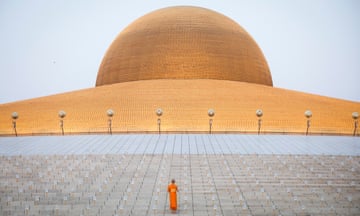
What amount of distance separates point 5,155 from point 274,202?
8.22m

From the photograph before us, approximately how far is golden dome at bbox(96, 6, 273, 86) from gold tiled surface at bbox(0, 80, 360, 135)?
158 inches

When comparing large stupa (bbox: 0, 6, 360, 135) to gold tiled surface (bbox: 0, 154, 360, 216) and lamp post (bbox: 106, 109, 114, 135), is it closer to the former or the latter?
lamp post (bbox: 106, 109, 114, 135)

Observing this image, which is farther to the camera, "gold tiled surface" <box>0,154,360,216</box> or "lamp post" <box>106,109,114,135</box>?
"lamp post" <box>106,109,114,135</box>

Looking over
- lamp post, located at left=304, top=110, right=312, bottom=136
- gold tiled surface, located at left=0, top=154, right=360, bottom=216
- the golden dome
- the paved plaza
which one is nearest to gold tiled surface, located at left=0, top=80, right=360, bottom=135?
lamp post, located at left=304, top=110, right=312, bottom=136

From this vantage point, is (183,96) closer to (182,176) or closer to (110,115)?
(110,115)

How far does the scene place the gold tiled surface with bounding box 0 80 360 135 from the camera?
15.2 metres

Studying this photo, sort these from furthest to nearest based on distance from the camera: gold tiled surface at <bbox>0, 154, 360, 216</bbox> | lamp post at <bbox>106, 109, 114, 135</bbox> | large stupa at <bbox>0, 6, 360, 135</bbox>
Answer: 1. large stupa at <bbox>0, 6, 360, 135</bbox>
2. lamp post at <bbox>106, 109, 114, 135</bbox>
3. gold tiled surface at <bbox>0, 154, 360, 216</bbox>

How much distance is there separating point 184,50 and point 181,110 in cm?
804

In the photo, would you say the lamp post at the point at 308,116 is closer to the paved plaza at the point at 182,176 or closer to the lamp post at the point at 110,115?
the paved plaza at the point at 182,176

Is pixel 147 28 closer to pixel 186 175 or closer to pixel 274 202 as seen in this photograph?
pixel 186 175

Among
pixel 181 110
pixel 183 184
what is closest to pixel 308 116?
pixel 181 110

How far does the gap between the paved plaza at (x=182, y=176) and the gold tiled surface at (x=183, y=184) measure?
2 cm

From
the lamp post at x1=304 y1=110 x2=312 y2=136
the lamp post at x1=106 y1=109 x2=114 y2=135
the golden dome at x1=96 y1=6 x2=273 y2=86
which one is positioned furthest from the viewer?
the golden dome at x1=96 y1=6 x2=273 y2=86

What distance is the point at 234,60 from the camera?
2381 cm
